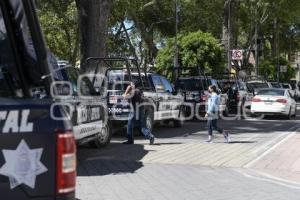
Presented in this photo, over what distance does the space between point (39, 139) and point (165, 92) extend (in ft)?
51.0

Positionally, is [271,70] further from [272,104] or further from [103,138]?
[103,138]

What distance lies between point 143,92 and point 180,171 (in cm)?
596

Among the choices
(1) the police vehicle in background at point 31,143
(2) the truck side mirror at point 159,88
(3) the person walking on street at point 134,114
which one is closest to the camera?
(1) the police vehicle in background at point 31,143

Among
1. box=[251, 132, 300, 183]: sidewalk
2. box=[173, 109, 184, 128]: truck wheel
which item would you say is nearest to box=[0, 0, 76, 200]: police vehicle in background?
box=[251, 132, 300, 183]: sidewalk

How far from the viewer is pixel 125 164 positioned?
1139cm

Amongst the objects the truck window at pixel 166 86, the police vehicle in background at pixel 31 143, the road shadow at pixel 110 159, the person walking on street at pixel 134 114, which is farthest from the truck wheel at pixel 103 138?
the police vehicle in background at pixel 31 143

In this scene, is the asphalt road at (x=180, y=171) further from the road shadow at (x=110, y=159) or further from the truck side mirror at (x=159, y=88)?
the truck side mirror at (x=159, y=88)

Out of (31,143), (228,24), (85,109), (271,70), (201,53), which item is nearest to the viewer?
(31,143)

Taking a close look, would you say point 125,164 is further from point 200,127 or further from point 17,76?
point 200,127

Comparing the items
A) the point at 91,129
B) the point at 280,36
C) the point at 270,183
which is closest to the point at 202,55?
the point at 91,129

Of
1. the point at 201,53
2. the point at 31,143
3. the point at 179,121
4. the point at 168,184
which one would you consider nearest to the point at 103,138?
the point at 168,184

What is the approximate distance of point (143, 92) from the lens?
16.3 m

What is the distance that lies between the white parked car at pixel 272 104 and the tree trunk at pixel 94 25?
9409 mm

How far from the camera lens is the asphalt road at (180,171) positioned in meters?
8.62
